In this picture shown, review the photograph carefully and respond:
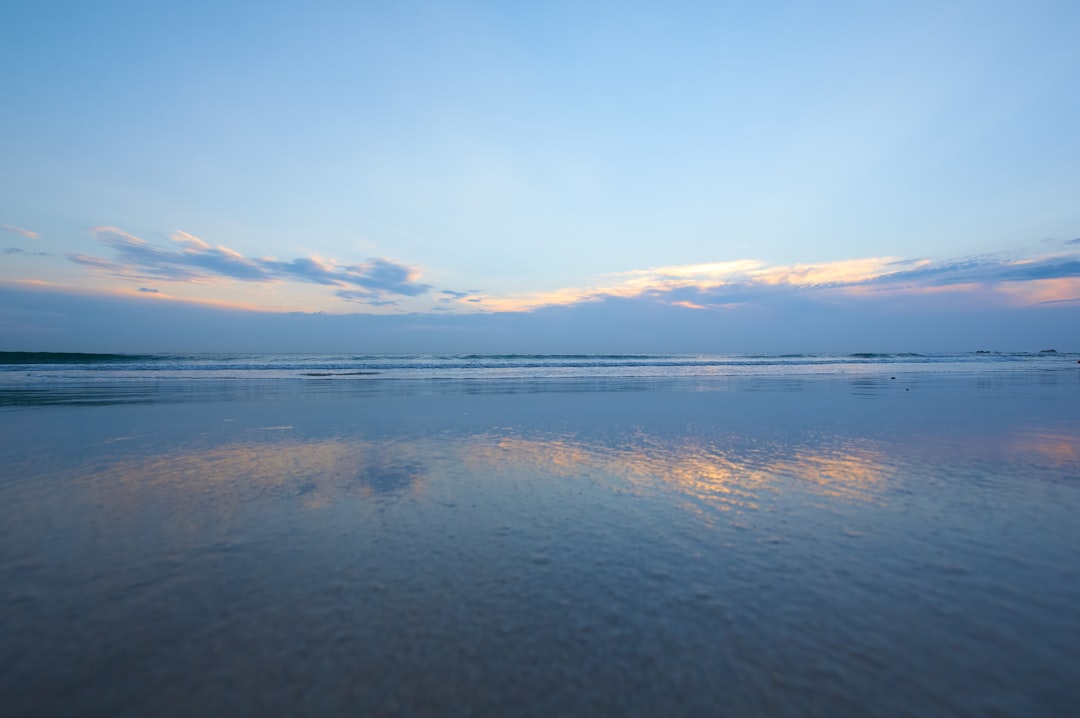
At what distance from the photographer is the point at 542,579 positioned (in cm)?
428

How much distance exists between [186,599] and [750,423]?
11.6m

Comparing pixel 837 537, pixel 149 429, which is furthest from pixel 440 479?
pixel 149 429

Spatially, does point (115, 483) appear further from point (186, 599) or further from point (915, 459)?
point (915, 459)

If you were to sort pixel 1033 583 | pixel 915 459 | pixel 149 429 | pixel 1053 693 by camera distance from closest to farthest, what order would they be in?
pixel 1053 693, pixel 1033 583, pixel 915 459, pixel 149 429

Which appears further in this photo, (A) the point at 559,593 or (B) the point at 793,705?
(A) the point at 559,593

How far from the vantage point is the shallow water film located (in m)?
2.94

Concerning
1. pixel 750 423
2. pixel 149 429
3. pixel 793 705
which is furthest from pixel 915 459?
pixel 149 429

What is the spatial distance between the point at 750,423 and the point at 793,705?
1055 cm

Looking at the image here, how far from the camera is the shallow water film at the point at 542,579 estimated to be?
2.94 metres

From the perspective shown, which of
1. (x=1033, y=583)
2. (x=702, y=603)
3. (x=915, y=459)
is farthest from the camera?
(x=915, y=459)

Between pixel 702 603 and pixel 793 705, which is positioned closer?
pixel 793 705

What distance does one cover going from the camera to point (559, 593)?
403cm

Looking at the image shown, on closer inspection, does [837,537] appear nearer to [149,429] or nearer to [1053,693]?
[1053,693]

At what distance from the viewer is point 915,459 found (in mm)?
8555
